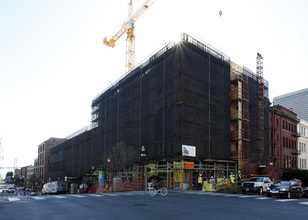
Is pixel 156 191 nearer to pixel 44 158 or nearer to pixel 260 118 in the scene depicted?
pixel 260 118

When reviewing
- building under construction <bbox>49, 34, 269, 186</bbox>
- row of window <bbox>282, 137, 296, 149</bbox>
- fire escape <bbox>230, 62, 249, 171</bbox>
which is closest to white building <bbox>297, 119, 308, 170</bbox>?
row of window <bbox>282, 137, 296, 149</bbox>

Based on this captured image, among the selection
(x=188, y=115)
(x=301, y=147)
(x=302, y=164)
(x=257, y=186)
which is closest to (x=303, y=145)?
(x=301, y=147)

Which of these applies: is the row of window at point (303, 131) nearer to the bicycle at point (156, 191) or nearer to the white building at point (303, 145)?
the white building at point (303, 145)

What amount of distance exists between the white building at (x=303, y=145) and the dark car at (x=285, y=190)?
4902 cm

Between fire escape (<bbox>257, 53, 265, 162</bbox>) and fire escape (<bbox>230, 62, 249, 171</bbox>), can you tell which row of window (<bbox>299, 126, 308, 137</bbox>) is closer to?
fire escape (<bbox>257, 53, 265, 162</bbox>)

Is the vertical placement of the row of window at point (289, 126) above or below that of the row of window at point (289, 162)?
above

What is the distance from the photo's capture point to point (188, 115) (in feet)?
138

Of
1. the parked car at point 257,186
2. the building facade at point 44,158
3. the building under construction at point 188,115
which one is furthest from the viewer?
the building facade at point 44,158

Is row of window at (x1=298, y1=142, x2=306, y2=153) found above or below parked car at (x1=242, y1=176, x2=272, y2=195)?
above

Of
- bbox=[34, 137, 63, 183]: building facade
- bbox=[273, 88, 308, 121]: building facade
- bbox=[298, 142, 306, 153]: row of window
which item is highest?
bbox=[273, 88, 308, 121]: building facade

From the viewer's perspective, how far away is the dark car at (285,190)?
26484 millimetres

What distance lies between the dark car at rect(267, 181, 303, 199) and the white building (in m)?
49.0

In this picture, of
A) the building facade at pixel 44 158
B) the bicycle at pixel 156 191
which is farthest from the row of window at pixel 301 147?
the building facade at pixel 44 158

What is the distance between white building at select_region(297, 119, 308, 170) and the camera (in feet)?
242
